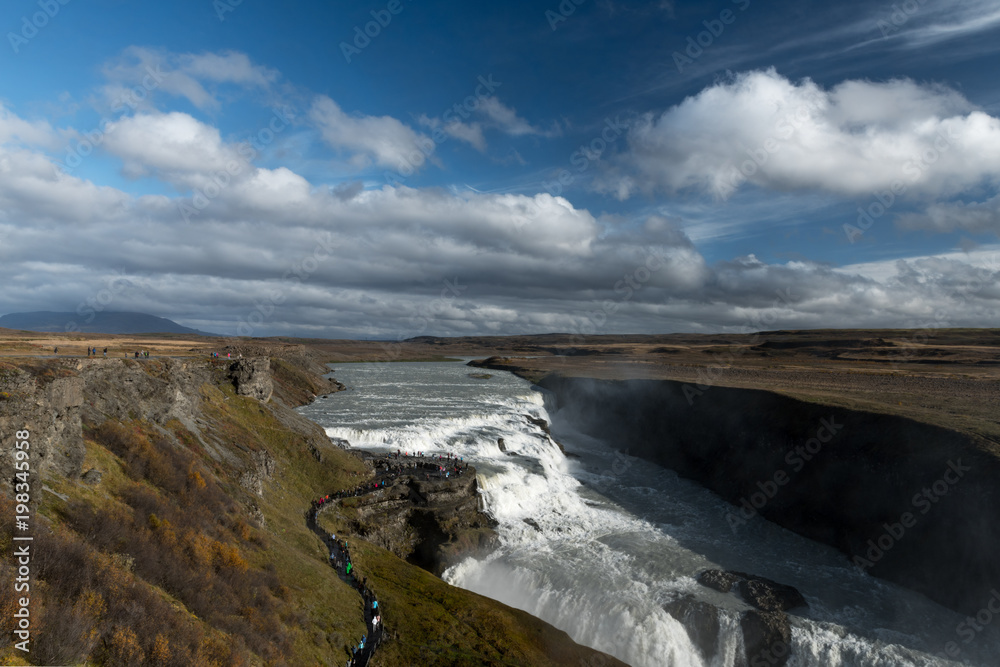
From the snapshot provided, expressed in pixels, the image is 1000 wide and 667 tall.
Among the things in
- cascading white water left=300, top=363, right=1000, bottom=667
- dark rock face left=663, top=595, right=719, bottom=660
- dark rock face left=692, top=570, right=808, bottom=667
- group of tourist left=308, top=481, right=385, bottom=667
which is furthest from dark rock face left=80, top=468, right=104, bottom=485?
dark rock face left=692, top=570, right=808, bottom=667

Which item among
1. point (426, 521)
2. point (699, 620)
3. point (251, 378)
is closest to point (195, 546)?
point (426, 521)

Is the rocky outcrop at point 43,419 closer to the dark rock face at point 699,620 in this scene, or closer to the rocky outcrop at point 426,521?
the rocky outcrop at point 426,521

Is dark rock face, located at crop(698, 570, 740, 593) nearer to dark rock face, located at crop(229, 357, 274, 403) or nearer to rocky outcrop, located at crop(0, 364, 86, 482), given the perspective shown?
rocky outcrop, located at crop(0, 364, 86, 482)

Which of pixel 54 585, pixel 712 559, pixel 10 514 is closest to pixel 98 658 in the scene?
pixel 54 585

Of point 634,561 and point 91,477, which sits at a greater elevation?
point 91,477

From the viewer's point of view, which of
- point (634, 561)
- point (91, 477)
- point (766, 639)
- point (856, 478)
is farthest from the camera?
point (856, 478)

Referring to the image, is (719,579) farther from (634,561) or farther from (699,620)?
(634,561)

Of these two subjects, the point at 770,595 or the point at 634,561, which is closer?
the point at 770,595
